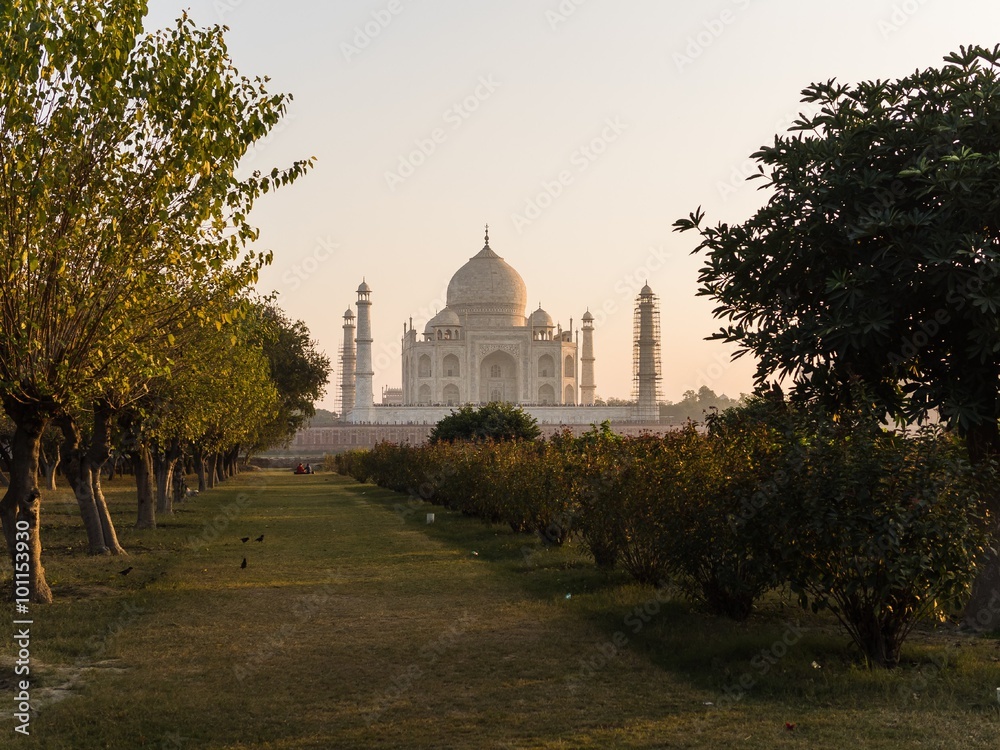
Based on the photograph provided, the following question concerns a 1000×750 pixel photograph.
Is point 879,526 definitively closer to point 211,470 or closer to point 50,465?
point 50,465

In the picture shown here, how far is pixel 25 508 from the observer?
1091 centimetres

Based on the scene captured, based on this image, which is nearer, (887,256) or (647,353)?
(887,256)

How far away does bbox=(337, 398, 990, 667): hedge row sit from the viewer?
729 centimetres

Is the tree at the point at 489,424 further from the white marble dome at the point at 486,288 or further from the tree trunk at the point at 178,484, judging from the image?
the white marble dome at the point at 486,288

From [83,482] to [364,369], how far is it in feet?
244

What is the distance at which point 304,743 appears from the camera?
19.7 ft

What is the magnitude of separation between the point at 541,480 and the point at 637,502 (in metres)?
5.04

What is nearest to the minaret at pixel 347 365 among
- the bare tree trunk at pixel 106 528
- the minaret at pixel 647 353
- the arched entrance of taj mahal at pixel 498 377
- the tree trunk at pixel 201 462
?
the arched entrance of taj mahal at pixel 498 377

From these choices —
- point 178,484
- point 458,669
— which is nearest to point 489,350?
point 178,484

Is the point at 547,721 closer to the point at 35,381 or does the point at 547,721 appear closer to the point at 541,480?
the point at 35,381

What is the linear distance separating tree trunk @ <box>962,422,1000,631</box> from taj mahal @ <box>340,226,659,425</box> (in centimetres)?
7897

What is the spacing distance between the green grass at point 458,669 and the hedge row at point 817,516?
45 centimetres

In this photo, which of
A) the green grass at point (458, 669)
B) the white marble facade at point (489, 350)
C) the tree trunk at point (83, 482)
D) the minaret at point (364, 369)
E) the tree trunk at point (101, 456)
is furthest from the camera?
the white marble facade at point (489, 350)

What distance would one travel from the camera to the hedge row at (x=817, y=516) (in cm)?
729
